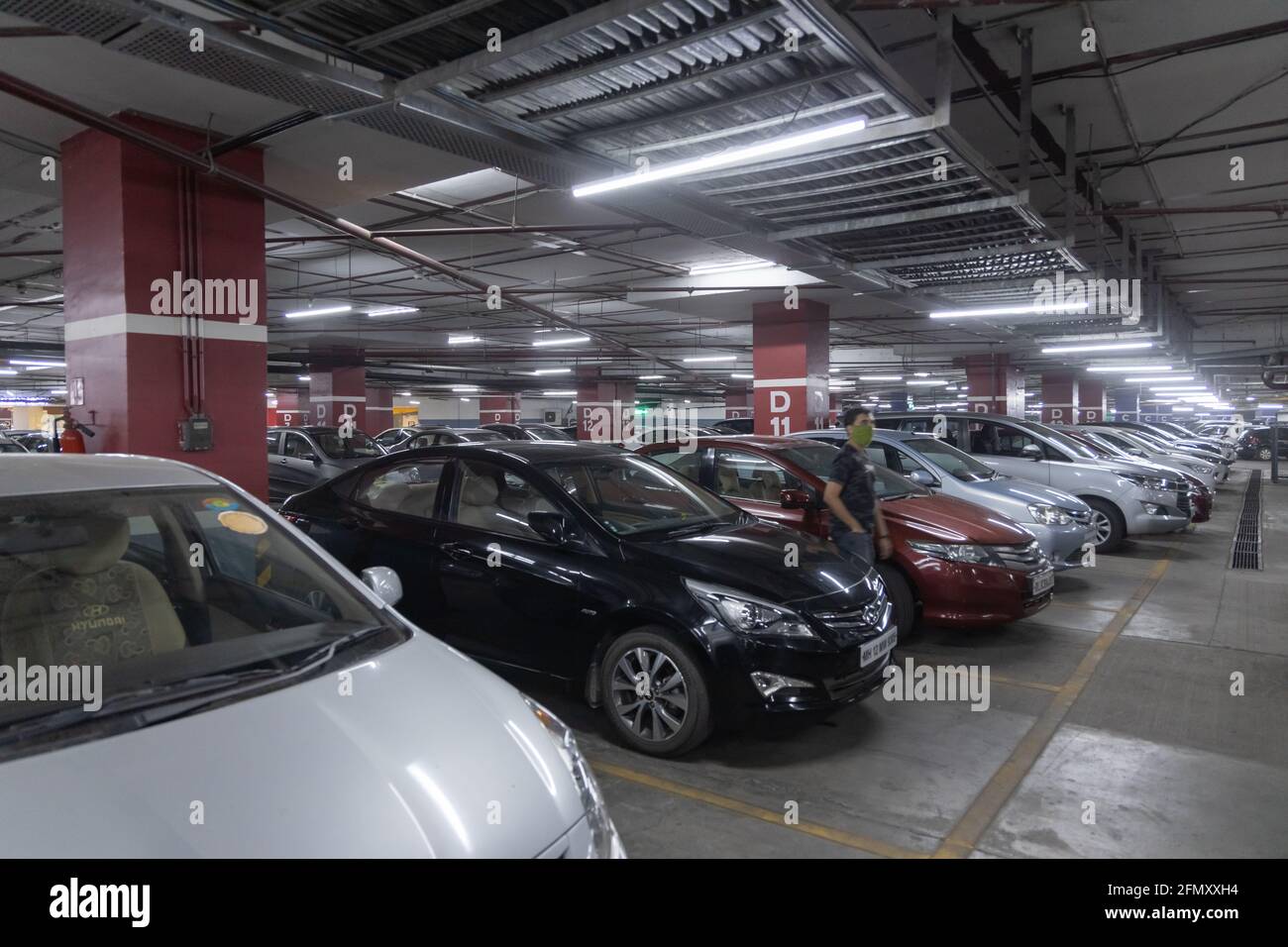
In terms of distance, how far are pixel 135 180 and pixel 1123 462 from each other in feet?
36.0

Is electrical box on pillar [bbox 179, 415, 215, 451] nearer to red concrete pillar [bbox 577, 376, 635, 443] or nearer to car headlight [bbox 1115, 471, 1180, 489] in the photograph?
car headlight [bbox 1115, 471, 1180, 489]

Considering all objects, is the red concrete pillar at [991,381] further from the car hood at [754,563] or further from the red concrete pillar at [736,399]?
the car hood at [754,563]

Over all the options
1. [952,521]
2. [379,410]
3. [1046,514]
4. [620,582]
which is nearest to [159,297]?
[620,582]

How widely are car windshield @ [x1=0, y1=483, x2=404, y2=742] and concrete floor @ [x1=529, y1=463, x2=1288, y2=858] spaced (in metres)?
1.53

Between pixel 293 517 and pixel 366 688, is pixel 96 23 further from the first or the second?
pixel 366 688

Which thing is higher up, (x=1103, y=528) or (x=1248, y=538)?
(x=1103, y=528)

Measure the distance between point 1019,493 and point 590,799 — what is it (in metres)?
6.64

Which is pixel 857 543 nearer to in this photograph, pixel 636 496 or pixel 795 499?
pixel 795 499

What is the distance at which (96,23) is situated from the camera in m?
3.88

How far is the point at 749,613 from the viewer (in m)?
3.71

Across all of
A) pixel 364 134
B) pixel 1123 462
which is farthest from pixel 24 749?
pixel 1123 462

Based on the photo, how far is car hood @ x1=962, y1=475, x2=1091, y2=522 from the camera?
7.47 metres

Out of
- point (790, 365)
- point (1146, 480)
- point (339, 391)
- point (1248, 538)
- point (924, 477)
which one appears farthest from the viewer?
point (339, 391)
